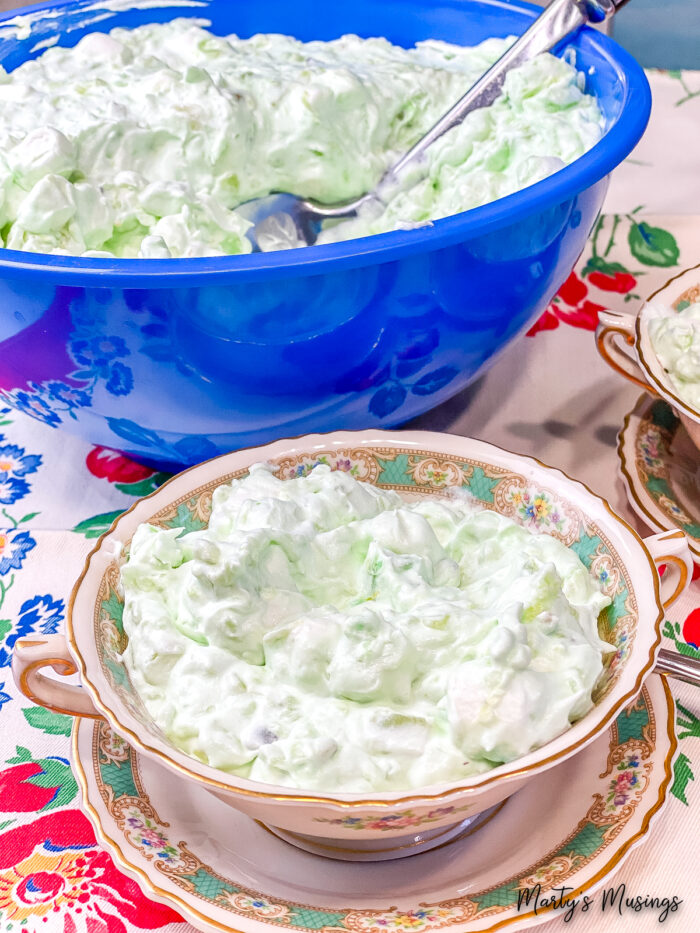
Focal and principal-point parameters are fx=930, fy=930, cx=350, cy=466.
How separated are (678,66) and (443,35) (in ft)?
3.07

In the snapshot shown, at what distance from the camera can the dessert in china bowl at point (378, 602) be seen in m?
0.61

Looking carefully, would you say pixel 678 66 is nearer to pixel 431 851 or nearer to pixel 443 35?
pixel 443 35

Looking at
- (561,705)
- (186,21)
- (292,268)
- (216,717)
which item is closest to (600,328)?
(292,268)

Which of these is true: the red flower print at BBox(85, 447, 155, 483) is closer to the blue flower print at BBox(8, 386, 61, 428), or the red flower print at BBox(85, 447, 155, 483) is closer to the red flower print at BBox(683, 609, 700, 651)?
the blue flower print at BBox(8, 386, 61, 428)

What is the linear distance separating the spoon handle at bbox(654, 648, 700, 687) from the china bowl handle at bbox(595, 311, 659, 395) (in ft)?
1.17

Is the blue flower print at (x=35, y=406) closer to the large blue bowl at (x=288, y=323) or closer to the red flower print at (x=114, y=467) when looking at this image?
the large blue bowl at (x=288, y=323)

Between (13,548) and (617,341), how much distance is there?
74 cm

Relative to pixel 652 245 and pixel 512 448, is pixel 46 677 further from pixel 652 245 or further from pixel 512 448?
pixel 652 245

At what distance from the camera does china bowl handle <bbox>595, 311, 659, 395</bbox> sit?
1053 mm

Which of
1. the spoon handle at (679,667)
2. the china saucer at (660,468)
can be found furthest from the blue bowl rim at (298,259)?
the spoon handle at (679,667)

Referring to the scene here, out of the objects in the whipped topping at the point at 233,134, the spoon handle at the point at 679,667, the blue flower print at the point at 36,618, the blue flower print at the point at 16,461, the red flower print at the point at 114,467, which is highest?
the whipped topping at the point at 233,134

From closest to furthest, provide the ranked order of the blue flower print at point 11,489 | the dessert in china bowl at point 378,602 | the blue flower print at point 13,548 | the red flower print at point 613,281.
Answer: the dessert in china bowl at point 378,602
the blue flower print at point 13,548
the blue flower print at point 11,489
the red flower print at point 613,281

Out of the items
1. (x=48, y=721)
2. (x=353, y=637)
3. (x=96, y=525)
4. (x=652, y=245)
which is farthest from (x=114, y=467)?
(x=652, y=245)

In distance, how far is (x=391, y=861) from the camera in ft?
2.35
